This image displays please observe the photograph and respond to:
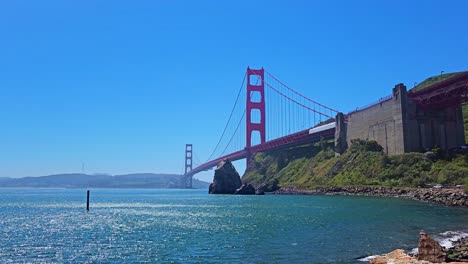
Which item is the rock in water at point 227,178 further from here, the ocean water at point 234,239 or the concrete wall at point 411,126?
the ocean water at point 234,239

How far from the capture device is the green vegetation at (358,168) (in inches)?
2334

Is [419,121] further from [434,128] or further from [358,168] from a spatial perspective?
[358,168]

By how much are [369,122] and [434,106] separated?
12546mm

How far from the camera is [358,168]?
74375mm

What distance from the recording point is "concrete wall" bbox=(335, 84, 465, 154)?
222 ft

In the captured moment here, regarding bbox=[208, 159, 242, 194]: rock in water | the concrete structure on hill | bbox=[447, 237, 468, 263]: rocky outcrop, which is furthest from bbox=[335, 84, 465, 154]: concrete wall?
bbox=[447, 237, 468, 263]: rocky outcrop

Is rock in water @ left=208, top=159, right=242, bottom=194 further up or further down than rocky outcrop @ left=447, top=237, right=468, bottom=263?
further up

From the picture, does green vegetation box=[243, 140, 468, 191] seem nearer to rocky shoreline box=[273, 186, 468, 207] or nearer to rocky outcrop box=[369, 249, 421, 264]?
rocky shoreline box=[273, 186, 468, 207]

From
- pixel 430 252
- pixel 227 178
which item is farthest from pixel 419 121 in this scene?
pixel 430 252

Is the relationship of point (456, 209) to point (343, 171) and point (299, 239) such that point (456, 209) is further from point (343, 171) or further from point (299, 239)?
point (343, 171)

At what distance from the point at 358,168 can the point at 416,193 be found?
21.3m

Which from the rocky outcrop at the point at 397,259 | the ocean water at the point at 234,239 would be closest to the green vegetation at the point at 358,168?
the ocean water at the point at 234,239

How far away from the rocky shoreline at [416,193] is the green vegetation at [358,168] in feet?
8.11

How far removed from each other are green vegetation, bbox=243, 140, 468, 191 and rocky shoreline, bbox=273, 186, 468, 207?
2473mm
